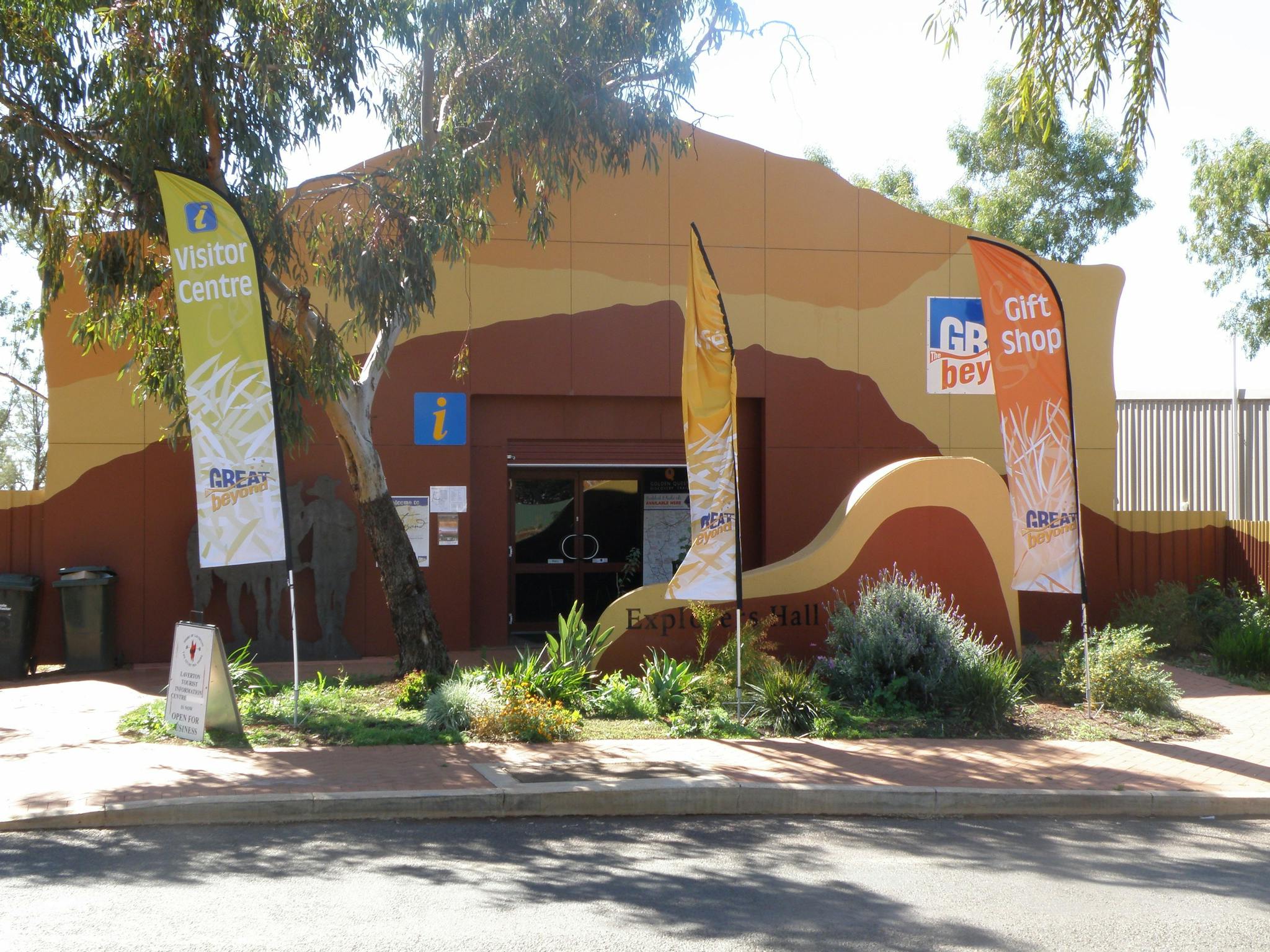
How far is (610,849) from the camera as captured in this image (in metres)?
6.86

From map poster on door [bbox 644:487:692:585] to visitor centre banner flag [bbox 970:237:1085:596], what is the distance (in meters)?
5.91

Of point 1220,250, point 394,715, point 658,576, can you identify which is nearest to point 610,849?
point 394,715

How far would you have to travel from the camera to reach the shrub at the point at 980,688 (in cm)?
Answer: 1026

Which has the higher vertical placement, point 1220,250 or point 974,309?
point 1220,250

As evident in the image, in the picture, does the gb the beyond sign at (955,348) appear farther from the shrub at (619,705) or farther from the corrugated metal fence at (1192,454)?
the corrugated metal fence at (1192,454)

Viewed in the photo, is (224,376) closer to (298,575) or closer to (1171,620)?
(298,575)

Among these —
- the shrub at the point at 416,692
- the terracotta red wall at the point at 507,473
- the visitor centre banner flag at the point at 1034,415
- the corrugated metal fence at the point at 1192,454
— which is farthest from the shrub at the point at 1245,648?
the shrub at the point at 416,692

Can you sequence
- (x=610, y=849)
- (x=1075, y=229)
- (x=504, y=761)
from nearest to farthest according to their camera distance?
(x=610, y=849) < (x=504, y=761) < (x=1075, y=229)

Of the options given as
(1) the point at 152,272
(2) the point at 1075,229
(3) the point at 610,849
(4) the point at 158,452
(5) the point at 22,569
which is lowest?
(3) the point at 610,849

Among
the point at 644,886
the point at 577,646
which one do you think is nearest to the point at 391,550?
the point at 577,646

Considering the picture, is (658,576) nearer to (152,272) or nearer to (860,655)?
(860,655)

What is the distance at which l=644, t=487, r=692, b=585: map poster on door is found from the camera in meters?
15.9

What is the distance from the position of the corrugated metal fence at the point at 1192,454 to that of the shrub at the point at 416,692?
16.3 m

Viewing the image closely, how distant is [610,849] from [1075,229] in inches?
847
